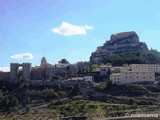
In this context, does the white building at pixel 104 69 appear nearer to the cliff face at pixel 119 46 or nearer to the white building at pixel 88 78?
the white building at pixel 88 78

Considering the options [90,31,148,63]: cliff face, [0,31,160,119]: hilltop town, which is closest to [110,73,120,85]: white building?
[0,31,160,119]: hilltop town

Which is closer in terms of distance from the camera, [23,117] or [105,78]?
[23,117]

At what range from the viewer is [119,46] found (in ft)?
355

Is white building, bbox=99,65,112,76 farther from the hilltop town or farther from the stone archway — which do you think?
the stone archway

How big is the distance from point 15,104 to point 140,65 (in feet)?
98.7

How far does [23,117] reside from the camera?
5969 centimetres

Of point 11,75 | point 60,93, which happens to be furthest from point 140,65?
point 11,75

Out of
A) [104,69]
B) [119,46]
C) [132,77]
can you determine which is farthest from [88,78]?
[119,46]

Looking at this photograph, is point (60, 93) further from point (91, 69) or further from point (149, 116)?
point (149, 116)

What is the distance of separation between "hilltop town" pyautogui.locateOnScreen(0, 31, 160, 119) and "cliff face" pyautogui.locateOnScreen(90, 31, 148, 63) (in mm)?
2879

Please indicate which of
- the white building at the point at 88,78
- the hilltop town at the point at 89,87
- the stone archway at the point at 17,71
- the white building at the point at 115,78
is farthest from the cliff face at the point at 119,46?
the white building at the point at 115,78

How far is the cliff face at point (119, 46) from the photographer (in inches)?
4136

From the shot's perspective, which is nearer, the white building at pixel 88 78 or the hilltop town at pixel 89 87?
the hilltop town at pixel 89 87

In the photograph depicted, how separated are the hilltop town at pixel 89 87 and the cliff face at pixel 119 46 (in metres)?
2.88
